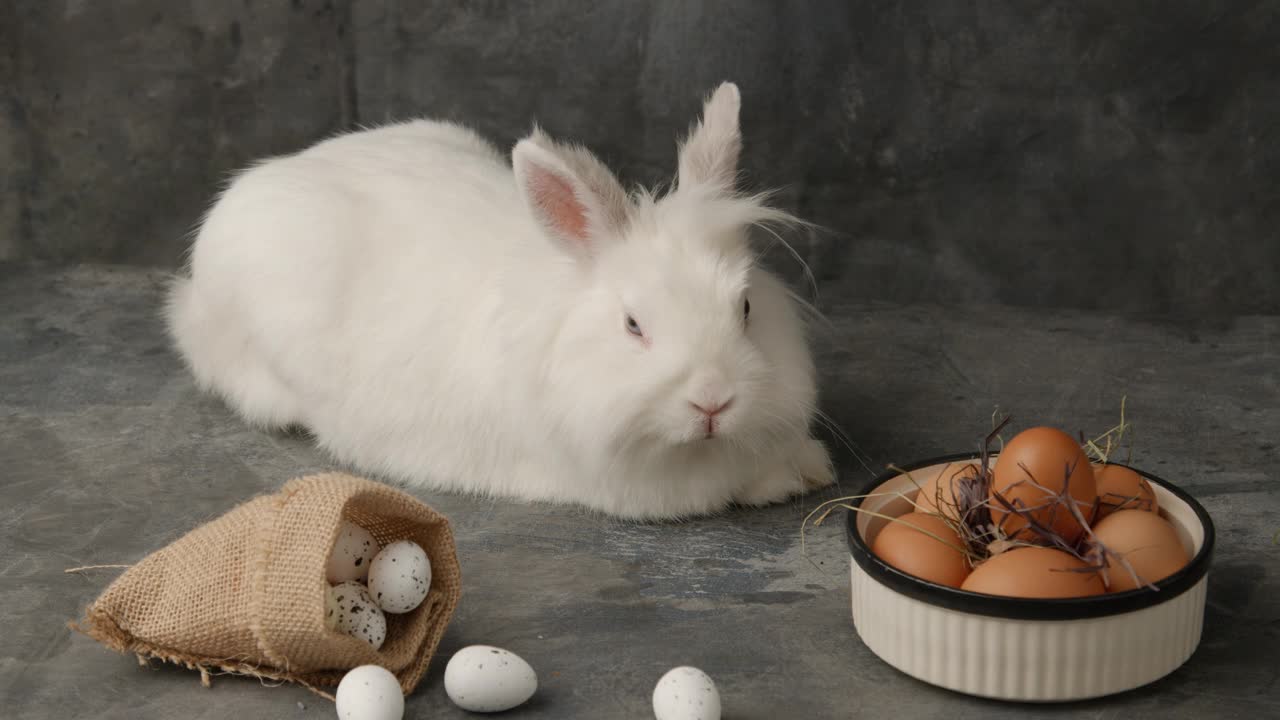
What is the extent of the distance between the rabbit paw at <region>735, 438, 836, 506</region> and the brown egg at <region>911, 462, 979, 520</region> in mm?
624

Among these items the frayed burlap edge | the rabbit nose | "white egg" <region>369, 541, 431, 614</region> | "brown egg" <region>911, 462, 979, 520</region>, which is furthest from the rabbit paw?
the frayed burlap edge

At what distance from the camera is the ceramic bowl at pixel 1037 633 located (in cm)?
253

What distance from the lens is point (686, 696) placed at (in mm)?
2553

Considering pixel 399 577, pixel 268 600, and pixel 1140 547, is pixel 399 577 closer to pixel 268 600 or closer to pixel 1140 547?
pixel 268 600

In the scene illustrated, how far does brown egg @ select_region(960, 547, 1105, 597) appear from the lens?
2.53 metres

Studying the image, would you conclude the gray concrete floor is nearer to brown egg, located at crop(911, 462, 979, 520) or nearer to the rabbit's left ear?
brown egg, located at crop(911, 462, 979, 520)

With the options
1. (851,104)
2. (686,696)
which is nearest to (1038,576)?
(686,696)

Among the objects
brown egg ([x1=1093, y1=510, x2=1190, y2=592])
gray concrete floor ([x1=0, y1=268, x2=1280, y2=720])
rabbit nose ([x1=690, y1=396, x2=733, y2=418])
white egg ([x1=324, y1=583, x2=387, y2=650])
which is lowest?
gray concrete floor ([x1=0, y1=268, x2=1280, y2=720])

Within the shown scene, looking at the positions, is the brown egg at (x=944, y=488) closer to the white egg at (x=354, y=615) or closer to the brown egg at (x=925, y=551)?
the brown egg at (x=925, y=551)

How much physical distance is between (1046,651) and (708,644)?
0.68 metres

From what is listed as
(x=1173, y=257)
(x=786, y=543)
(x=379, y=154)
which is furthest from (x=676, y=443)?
(x=1173, y=257)

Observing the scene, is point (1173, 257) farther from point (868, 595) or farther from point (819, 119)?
point (868, 595)

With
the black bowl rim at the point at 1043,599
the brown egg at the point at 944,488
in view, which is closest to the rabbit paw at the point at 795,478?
the brown egg at the point at 944,488

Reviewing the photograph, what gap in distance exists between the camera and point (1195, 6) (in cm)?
495
